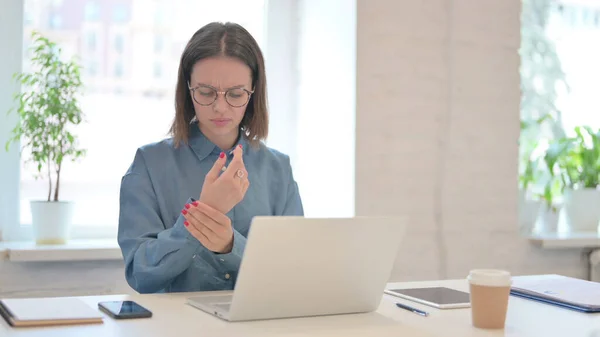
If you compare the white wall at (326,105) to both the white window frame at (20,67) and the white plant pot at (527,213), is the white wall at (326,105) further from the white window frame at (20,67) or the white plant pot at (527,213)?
the white plant pot at (527,213)

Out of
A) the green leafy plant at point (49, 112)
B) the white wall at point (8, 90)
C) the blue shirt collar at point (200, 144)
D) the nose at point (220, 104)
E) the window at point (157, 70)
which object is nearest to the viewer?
the nose at point (220, 104)

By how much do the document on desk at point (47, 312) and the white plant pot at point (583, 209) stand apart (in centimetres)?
250

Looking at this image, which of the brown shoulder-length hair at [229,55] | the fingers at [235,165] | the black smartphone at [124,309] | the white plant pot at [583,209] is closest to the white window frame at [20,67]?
the brown shoulder-length hair at [229,55]

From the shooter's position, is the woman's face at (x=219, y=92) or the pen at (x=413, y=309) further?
the woman's face at (x=219, y=92)

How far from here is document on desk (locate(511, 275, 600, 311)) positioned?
159 cm

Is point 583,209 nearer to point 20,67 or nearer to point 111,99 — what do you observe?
point 111,99

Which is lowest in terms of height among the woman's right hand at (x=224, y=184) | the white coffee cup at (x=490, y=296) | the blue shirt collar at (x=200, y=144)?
the white coffee cup at (x=490, y=296)

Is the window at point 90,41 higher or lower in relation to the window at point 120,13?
lower

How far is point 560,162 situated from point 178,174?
211cm

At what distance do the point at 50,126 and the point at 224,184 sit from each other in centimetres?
125

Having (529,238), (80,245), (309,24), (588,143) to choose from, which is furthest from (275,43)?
(588,143)

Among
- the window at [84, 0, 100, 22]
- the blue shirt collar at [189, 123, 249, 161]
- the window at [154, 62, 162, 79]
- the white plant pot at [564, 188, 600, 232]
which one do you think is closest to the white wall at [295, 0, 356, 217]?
the window at [154, 62, 162, 79]

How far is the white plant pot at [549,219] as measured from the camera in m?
3.30

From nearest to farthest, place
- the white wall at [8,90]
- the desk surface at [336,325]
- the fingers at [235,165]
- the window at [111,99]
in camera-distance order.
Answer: the desk surface at [336,325]
the fingers at [235,165]
the white wall at [8,90]
the window at [111,99]
